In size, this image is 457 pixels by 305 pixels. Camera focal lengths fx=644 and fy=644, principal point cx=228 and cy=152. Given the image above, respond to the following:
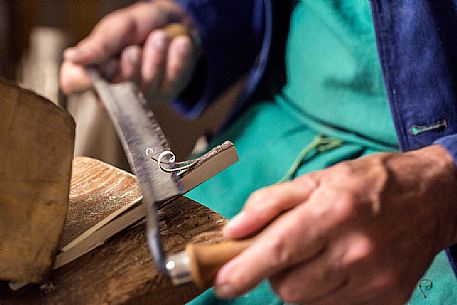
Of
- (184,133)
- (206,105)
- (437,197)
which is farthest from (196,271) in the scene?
(184,133)

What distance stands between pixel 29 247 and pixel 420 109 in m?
0.39

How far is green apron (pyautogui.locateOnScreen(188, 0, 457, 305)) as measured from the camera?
0.69 meters

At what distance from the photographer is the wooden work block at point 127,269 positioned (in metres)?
0.47

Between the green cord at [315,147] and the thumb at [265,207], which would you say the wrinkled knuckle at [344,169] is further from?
the green cord at [315,147]

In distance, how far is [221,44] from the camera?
2.72 ft

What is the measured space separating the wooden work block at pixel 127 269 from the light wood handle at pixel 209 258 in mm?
98

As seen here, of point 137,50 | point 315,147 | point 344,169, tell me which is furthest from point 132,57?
point 344,169

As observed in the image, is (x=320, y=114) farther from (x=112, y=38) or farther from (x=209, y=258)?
(x=209, y=258)

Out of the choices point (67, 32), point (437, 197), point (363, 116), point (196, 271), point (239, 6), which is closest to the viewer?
point (196, 271)

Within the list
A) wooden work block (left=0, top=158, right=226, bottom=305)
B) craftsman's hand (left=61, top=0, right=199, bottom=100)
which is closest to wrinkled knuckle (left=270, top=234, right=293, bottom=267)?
wooden work block (left=0, top=158, right=226, bottom=305)

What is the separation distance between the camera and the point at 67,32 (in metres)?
1.48

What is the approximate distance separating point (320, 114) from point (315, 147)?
0.05 meters

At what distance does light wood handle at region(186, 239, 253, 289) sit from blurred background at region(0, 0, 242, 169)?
0.99m

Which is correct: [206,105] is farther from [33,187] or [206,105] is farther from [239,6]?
[33,187]
